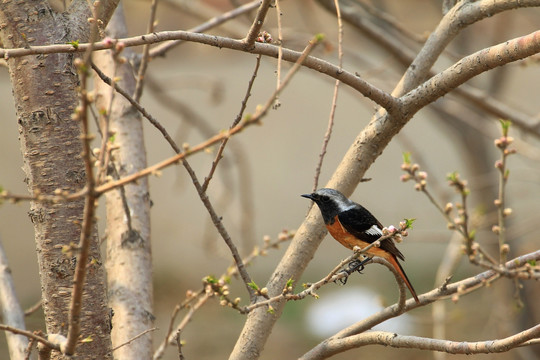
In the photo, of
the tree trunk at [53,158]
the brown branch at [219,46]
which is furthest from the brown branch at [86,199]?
the tree trunk at [53,158]

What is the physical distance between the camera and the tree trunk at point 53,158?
2.04 meters

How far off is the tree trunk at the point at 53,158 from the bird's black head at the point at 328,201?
0.95 meters

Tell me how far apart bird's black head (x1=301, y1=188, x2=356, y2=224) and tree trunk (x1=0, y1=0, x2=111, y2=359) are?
0.95 m

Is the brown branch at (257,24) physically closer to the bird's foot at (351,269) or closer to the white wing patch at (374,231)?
the bird's foot at (351,269)

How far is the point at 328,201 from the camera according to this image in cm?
276

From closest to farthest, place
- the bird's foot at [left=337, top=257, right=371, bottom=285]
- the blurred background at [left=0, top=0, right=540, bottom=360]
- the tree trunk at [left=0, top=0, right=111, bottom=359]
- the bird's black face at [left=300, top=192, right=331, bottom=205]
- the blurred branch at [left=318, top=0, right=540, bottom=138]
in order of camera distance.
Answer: the tree trunk at [left=0, top=0, right=111, bottom=359] < the bird's foot at [left=337, top=257, right=371, bottom=285] < the bird's black face at [left=300, top=192, right=331, bottom=205] < the blurred branch at [left=318, top=0, right=540, bottom=138] < the blurred background at [left=0, top=0, right=540, bottom=360]

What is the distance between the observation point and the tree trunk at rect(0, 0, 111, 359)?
204 cm

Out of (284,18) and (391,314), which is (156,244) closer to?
(284,18)

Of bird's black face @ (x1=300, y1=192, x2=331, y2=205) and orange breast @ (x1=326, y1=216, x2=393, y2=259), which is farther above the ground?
orange breast @ (x1=326, y1=216, x2=393, y2=259)

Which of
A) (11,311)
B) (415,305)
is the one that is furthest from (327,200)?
(11,311)

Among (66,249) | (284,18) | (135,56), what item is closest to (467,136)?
(135,56)

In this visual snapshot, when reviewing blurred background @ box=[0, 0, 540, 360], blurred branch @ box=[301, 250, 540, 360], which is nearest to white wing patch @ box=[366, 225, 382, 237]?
blurred branch @ box=[301, 250, 540, 360]

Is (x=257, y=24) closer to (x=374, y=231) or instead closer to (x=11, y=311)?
(x=11, y=311)

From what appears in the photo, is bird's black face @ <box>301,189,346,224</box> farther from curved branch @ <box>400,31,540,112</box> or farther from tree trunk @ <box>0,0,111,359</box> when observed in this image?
tree trunk @ <box>0,0,111,359</box>
